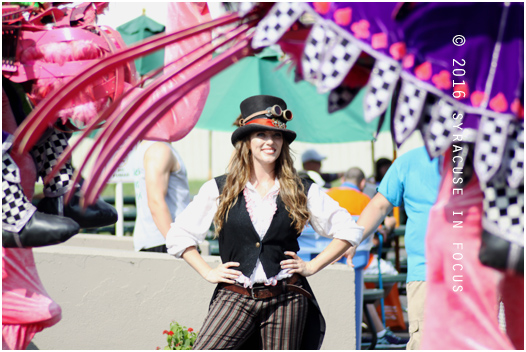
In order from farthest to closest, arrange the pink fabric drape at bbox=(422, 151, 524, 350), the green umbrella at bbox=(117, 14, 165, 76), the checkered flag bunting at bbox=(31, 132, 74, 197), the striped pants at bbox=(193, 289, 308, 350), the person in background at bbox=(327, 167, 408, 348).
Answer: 1. the green umbrella at bbox=(117, 14, 165, 76)
2. the person in background at bbox=(327, 167, 408, 348)
3. the striped pants at bbox=(193, 289, 308, 350)
4. the checkered flag bunting at bbox=(31, 132, 74, 197)
5. the pink fabric drape at bbox=(422, 151, 524, 350)

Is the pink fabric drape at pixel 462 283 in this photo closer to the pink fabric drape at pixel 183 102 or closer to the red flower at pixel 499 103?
the red flower at pixel 499 103

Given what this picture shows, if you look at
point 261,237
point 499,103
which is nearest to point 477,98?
point 499,103

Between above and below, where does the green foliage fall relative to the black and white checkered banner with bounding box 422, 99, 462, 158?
below

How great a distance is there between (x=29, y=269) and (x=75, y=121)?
0.75 m

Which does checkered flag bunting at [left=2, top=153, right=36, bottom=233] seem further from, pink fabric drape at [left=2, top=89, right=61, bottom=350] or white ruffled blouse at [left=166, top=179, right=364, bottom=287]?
white ruffled blouse at [left=166, top=179, right=364, bottom=287]

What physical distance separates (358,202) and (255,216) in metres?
2.72

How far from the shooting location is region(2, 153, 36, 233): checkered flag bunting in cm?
276

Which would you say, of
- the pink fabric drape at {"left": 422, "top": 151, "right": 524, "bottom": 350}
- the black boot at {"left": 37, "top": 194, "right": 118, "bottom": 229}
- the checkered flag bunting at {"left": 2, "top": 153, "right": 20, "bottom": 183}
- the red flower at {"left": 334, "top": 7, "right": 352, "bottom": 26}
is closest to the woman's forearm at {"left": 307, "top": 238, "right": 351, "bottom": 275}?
the black boot at {"left": 37, "top": 194, "right": 118, "bottom": 229}

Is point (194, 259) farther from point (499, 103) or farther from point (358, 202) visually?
point (358, 202)

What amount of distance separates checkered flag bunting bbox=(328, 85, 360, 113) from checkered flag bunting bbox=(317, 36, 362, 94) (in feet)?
0.52

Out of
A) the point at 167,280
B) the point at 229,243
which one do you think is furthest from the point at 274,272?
the point at 167,280

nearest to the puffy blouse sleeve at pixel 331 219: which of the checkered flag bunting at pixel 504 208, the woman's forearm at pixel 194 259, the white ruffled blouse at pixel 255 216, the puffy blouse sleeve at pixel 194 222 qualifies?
the white ruffled blouse at pixel 255 216

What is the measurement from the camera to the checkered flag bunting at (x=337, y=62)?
6.44 ft

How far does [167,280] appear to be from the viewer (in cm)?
504
